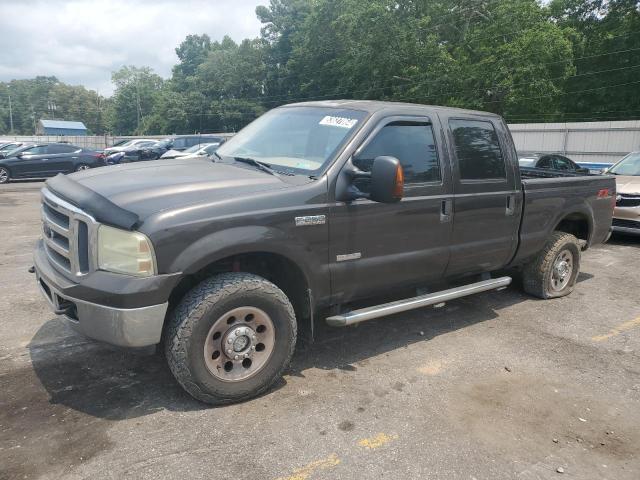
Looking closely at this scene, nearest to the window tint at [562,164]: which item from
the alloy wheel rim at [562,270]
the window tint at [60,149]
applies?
the alloy wheel rim at [562,270]

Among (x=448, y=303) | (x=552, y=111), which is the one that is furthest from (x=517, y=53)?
(x=448, y=303)

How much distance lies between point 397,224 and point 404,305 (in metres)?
0.66

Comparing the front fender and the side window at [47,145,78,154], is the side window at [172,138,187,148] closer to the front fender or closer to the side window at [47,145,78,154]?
the side window at [47,145,78,154]

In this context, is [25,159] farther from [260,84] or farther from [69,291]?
[260,84]

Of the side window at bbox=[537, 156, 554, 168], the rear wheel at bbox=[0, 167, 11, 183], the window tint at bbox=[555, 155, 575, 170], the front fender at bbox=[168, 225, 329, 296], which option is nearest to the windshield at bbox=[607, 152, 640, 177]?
the side window at bbox=[537, 156, 554, 168]

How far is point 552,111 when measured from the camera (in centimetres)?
3781

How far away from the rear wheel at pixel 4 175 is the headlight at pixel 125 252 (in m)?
19.9

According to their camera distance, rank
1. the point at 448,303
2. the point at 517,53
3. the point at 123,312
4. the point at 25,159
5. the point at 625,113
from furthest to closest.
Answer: the point at 625,113
the point at 517,53
the point at 25,159
the point at 448,303
the point at 123,312

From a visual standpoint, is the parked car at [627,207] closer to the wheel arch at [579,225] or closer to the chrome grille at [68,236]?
the wheel arch at [579,225]

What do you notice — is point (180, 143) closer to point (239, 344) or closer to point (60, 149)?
point (60, 149)

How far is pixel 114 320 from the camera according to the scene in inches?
118

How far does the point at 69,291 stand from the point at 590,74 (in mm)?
43650

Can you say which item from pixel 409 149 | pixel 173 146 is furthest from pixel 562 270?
pixel 173 146

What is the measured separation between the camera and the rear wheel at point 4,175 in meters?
19.7
